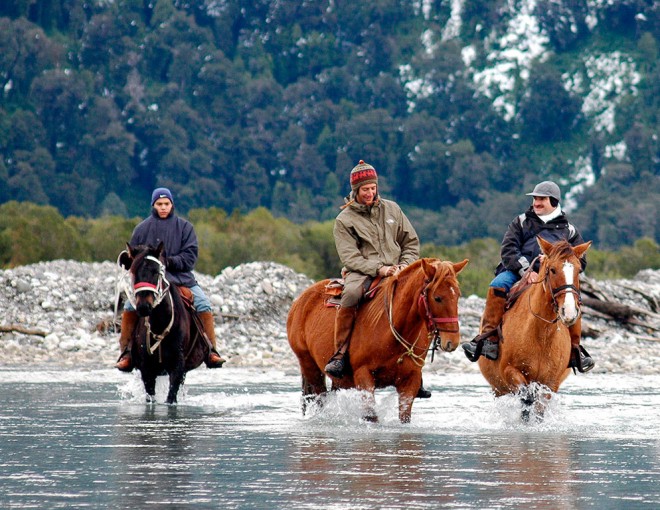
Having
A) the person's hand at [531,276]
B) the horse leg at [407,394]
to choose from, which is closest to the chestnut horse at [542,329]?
the person's hand at [531,276]

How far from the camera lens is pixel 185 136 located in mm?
119062

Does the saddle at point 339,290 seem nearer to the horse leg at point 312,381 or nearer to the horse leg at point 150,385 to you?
the horse leg at point 312,381

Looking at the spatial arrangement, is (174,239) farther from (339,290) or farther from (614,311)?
(614,311)

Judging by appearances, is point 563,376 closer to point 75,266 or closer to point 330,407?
point 330,407

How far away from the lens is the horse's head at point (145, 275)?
48.8 feet

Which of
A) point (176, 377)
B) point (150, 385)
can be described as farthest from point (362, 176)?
point (150, 385)

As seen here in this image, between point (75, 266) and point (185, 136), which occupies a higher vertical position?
point (185, 136)

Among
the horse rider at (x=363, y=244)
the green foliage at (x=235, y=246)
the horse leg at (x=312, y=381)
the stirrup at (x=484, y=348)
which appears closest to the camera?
the horse rider at (x=363, y=244)

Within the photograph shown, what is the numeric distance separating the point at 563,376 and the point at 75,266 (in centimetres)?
2671

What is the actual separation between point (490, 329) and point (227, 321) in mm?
19281

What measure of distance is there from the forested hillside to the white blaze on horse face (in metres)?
96.6

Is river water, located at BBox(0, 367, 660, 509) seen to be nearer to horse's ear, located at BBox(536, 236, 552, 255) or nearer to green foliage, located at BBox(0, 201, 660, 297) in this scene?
horse's ear, located at BBox(536, 236, 552, 255)

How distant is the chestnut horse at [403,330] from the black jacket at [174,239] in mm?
3075

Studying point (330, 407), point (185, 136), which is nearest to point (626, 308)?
point (330, 407)
